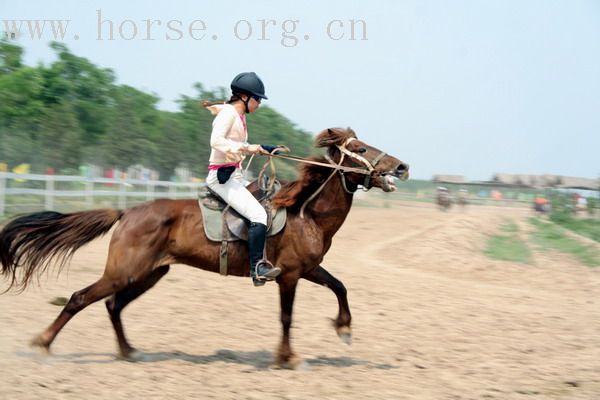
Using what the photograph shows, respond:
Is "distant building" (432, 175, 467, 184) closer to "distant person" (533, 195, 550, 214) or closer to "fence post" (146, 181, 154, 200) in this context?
"distant person" (533, 195, 550, 214)

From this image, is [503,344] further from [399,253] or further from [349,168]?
[399,253]

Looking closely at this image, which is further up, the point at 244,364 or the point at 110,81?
the point at 110,81

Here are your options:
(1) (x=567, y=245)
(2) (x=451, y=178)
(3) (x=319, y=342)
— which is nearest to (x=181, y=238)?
(3) (x=319, y=342)

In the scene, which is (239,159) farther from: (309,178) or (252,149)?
(309,178)

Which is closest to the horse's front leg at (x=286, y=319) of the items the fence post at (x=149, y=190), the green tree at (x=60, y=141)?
the fence post at (x=149, y=190)

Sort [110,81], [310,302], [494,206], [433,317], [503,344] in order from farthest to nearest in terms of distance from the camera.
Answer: [494,206] → [110,81] → [310,302] → [433,317] → [503,344]

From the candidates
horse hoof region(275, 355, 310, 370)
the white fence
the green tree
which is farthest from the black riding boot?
the green tree

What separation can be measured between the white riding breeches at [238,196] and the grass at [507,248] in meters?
11.9

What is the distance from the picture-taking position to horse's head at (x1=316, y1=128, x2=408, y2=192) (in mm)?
6699

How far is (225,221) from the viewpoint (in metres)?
6.68

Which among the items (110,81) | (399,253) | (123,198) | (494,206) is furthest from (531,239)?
(494,206)

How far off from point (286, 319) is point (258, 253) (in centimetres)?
71

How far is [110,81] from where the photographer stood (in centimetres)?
4378

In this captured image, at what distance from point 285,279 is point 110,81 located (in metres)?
39.9
